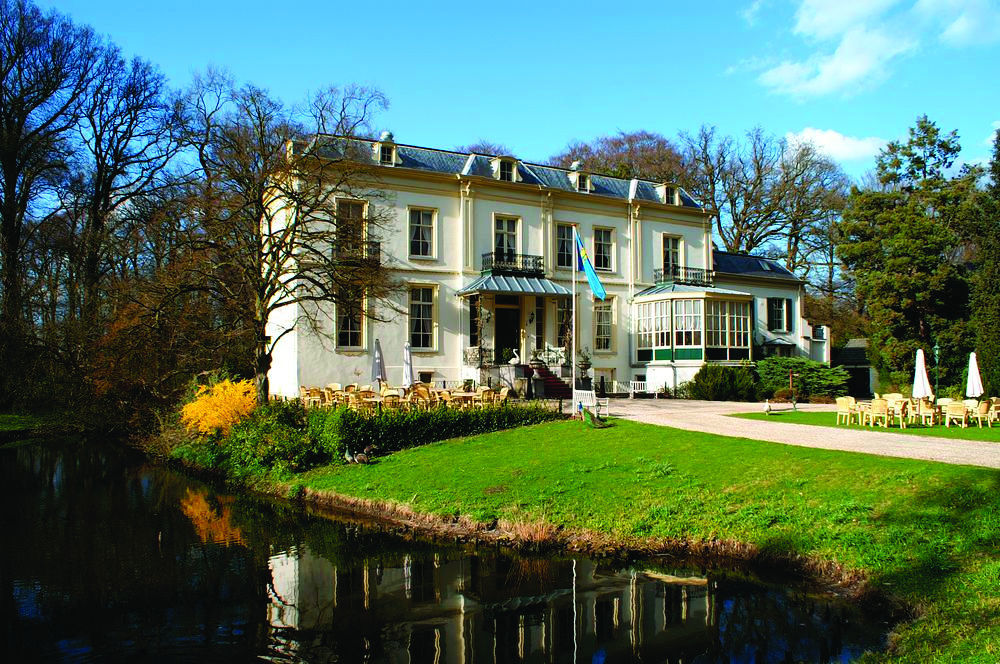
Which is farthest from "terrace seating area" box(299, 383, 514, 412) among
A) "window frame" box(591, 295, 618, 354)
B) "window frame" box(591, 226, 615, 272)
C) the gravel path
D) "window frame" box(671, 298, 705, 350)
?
"window frame" box(591, 226, 615, 272)

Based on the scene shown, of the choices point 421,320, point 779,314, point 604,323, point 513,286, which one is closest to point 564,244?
point 604,323

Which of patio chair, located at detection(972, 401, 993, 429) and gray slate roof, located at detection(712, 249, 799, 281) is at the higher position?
gray slate roof, located at detection(712, 249, 799, 281)

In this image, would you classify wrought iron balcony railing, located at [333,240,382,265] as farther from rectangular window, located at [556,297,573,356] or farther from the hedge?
rectangular window, located at [556,297,573,356]

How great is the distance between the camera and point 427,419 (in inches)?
637

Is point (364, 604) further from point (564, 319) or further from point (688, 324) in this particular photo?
point (688, 324)

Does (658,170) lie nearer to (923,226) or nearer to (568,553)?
(923,226)

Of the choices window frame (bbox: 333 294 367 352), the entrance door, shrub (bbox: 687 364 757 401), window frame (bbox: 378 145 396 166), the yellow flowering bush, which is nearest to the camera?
the yellow flowering bush

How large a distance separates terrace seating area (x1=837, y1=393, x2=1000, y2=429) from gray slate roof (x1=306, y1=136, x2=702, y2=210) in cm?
1502

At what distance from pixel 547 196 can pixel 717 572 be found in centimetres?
2050

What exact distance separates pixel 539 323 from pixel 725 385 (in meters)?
7.13

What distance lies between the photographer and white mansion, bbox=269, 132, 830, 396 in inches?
966

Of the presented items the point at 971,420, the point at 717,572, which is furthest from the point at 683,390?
the point at 717,572

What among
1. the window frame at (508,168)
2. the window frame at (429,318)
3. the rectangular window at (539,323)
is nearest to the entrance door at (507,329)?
the rectangular window at (539,323)

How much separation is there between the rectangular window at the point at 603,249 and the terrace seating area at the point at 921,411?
13918 millimetres
